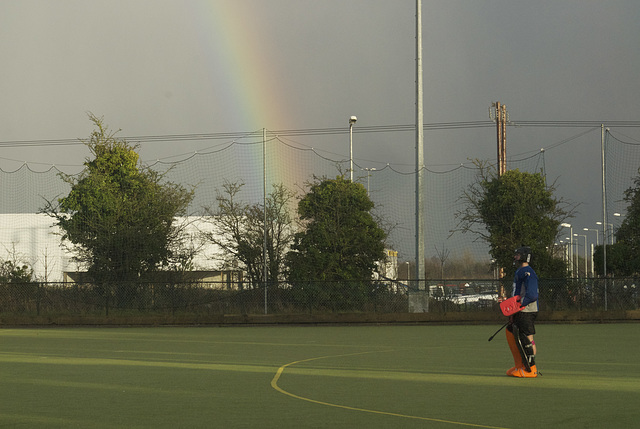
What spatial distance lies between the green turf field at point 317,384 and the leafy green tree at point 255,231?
34.0 feet

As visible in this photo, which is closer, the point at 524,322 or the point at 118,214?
the point at 524,322

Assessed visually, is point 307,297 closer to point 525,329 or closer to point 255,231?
point 255,231

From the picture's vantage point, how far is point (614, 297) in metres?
28.3

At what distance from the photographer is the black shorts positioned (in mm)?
11593

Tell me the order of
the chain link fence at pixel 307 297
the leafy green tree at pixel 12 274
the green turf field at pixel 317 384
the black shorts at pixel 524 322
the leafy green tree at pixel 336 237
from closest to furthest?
the green turf field at pixel 317 384, the black shorts at pixel 524 322, the chain link fence at pixel 307 297, the leafy green tree at pixel 336 237, the leafy green tree at pixel 12 274

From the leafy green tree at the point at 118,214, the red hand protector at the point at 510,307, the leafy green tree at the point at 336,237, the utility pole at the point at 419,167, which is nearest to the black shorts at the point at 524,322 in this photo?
the red hand protector at the point at 510,307

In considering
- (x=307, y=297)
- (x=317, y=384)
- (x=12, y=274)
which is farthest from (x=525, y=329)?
(x=12, y=274)

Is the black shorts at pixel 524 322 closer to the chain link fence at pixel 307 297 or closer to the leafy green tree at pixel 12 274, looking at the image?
the chain link fence at pixel 307 297

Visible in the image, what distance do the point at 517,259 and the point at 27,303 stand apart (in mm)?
21809

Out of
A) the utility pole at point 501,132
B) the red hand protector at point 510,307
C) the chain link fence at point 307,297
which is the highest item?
the utility pole at point 501,132

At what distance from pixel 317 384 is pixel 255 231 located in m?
20.3

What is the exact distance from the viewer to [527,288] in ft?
38.4

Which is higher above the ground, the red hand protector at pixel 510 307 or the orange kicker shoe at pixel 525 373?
the red hand protector at pixel 510 307

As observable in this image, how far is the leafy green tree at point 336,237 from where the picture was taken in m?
29.1
